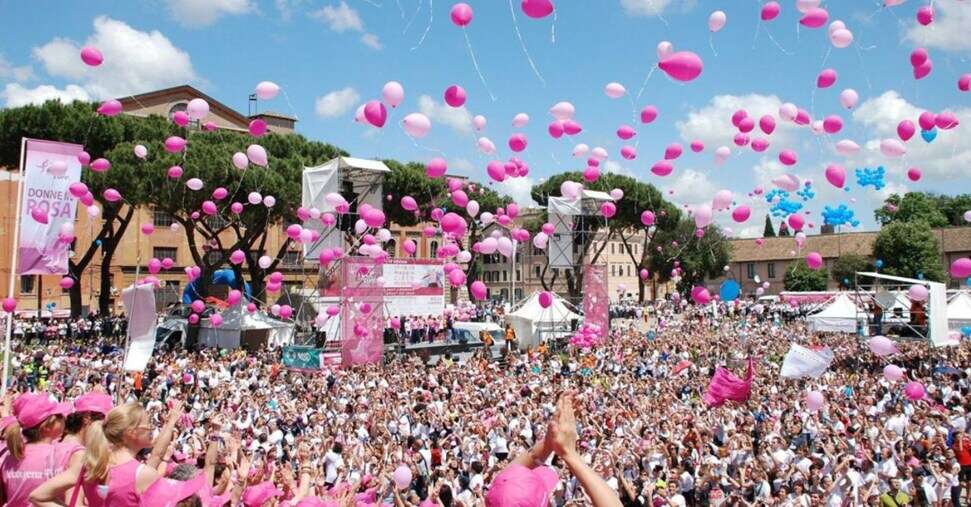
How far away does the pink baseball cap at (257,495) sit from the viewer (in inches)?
161

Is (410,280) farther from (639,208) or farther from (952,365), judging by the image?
(639,208)

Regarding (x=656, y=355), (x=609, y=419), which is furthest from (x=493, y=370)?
(x=609, y=419)

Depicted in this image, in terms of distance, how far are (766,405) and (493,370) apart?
23.0 feet

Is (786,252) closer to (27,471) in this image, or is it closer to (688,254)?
(688,254)

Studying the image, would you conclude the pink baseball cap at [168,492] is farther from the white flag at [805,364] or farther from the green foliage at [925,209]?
the green foliage at [925,209]

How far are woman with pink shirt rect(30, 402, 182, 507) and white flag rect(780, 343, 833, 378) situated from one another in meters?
12.1

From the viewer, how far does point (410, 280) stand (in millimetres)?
28750

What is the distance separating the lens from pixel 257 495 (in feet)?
13.5

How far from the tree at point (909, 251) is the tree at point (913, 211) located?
666 cm

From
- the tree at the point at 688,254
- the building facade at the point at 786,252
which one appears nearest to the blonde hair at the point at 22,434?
the tree at the point at 688,254

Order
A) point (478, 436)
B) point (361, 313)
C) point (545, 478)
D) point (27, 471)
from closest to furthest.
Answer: point (545, 478) < point (27, 471) < point (478, 436) < point (361, 313)

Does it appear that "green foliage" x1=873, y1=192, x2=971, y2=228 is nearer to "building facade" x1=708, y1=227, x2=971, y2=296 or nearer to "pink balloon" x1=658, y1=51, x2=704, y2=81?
"building facade" x1=708, y1=227, x2=971, y2=296

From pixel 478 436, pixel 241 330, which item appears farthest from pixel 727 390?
pixel 241 330

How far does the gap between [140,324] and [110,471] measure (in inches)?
449
